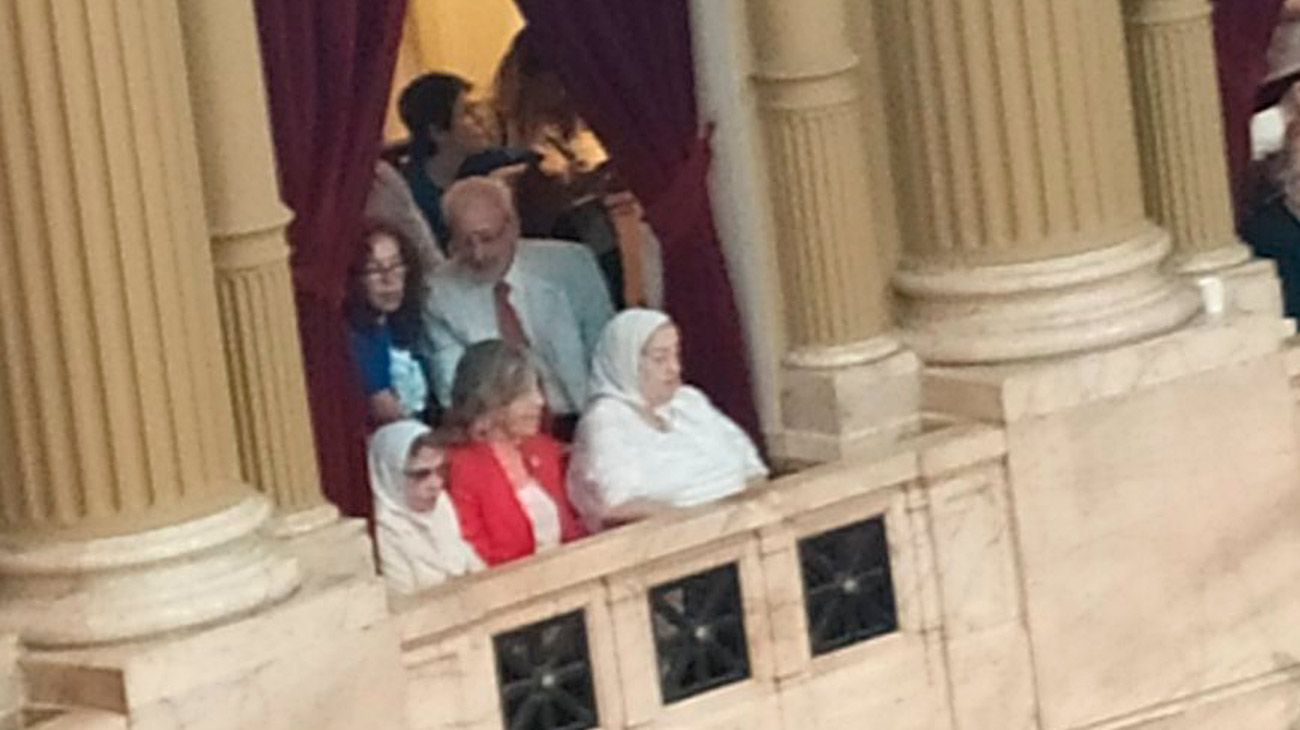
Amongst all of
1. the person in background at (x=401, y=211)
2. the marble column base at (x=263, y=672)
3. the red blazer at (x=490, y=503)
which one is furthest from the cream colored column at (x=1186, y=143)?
the marble column base at (x=263, y=672)

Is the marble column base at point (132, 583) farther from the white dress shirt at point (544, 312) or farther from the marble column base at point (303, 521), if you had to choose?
the white dress shirt at point (544, 312)

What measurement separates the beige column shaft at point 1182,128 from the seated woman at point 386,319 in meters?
1.84

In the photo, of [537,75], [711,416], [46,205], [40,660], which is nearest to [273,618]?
[40,660]

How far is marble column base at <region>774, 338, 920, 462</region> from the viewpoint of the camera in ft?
26.3

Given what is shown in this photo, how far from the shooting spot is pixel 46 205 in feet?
21.9

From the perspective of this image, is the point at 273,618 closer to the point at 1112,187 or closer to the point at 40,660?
the point at 40,660

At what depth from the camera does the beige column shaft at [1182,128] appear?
849cm

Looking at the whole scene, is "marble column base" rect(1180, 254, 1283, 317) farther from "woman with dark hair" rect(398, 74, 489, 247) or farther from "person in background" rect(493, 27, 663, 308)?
"woman with dark hair" rect(398, 74, 489, 247)

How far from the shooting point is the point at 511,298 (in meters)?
8.09

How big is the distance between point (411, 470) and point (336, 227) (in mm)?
516

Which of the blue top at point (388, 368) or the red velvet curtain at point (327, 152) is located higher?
the red velvet curtain at point (327, 152)

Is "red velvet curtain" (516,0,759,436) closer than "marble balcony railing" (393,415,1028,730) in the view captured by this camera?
No

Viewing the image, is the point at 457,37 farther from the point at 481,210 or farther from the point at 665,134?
the point at 481,210

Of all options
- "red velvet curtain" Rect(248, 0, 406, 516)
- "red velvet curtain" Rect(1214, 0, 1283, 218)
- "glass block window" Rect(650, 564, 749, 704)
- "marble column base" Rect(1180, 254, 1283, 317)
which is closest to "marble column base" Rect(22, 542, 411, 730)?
"red velvet curtain" Rect(248, 0, 406, 516)
